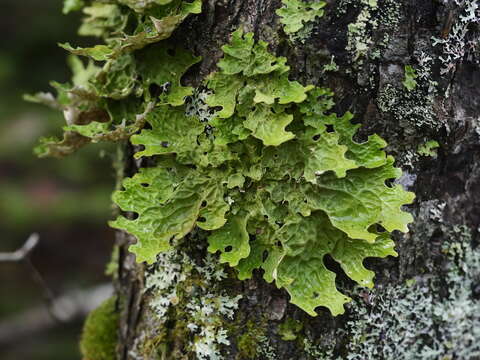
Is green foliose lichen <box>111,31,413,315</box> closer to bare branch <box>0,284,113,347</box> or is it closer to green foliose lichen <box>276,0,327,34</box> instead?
green foliose lichen <box>276,0,327,34</box>

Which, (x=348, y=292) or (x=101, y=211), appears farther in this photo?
(x=101, y=211)

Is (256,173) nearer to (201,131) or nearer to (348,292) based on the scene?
(201,131)

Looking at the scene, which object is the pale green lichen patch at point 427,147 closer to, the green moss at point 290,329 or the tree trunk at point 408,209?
the tree trunk at point 408,209

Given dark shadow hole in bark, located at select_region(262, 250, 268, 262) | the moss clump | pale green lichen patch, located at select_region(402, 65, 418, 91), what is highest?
pale green lichen patch, located at select_region(402, 65, 418, 91)

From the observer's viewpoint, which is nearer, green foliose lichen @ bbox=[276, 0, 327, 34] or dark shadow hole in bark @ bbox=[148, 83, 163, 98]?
green foliose lichen @ bbox=[276, 0, 327, 34]

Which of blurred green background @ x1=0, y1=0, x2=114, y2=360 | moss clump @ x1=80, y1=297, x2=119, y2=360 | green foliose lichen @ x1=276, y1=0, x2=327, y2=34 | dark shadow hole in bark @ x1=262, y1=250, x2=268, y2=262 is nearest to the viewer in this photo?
green foliose lichen @ x1=276, y1=0, x2=327, y2=34

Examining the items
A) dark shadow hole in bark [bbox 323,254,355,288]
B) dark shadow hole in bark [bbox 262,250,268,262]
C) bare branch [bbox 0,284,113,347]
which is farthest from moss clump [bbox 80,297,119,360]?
bare branch [bbox 0,284,113,347]

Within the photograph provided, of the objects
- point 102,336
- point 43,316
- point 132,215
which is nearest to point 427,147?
point 132,215

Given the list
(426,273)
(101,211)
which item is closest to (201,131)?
(426,273)
